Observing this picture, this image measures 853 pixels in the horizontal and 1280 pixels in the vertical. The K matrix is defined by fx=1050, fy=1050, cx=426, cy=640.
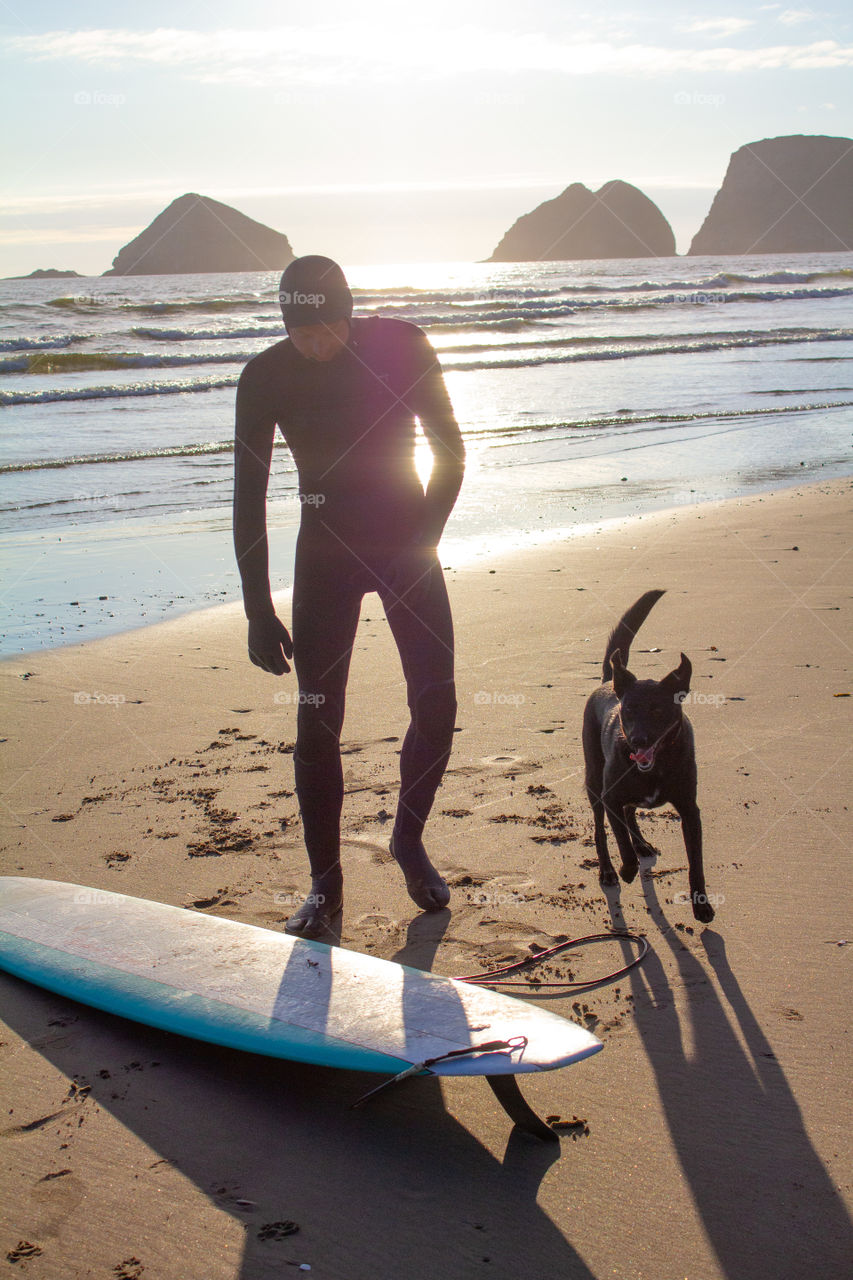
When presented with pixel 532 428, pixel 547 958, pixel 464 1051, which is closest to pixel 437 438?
pixel 547 958

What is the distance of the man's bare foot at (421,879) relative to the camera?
339 centimetres

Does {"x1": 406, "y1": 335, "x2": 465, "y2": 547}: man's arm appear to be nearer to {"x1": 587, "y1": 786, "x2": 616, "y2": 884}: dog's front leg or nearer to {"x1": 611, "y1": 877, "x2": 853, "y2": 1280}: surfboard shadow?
{"x1": 587, "y1": 786, "x2": 616, "y2": 884}: dog's front leg

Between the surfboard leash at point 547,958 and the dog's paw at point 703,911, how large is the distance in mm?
186

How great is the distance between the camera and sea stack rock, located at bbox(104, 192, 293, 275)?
10306cm

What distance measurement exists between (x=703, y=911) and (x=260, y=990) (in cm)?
137

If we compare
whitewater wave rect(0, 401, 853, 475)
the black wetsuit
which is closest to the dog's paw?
the black wetsuit

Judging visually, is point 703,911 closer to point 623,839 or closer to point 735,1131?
point 623,839

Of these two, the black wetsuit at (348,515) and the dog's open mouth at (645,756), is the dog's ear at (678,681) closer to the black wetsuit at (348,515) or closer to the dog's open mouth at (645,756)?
the dog's open mouth at (645,756)

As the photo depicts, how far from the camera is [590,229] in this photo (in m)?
143

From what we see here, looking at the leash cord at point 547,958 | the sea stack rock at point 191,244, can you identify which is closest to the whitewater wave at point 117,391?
the leash cord at point 547,958

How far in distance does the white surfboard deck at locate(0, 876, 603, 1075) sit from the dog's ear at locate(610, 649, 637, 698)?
3.69ft

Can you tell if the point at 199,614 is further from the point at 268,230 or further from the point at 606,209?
the point at 606,209

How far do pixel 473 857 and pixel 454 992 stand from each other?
1119 millimetres

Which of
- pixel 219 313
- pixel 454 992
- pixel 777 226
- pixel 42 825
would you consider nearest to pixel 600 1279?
pixel 454 992
